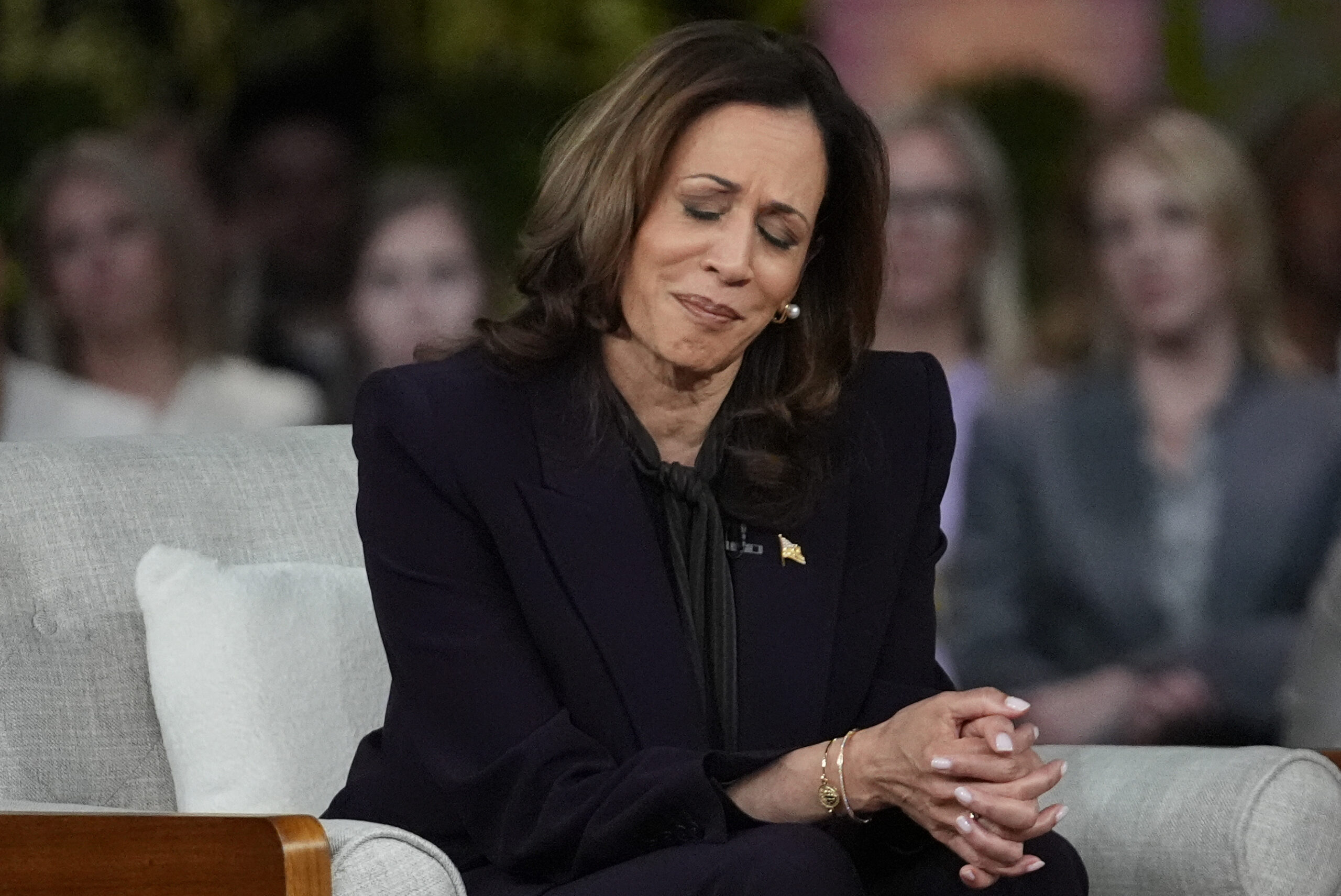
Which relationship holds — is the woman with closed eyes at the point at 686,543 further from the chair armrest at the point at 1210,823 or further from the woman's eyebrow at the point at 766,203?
the chair armrest at the point at 1210,823

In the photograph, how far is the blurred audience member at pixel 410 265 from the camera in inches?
150

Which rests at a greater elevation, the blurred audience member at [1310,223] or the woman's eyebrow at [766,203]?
the woman's eyebrow at [766,203]

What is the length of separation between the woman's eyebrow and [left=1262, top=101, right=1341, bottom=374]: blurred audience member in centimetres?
183

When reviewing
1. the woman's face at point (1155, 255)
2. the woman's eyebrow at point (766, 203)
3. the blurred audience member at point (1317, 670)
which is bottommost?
the blurred audience member at point (1317, 670)

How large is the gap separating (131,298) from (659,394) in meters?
2.11

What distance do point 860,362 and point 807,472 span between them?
19 cm

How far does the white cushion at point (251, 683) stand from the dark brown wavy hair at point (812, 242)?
1.35 feet

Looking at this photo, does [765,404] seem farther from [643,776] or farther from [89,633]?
[89,633]

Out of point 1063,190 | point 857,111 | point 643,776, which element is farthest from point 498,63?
point 643,776

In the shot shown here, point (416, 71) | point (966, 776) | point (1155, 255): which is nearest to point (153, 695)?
point (966, 776)

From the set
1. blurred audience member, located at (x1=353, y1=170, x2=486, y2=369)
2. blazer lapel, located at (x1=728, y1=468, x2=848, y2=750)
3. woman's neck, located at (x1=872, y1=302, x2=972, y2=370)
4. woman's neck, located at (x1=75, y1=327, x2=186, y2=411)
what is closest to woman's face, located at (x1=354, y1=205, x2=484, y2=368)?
blurred audience member, located at (x1=353, y1=170, x2=486, y2=369)

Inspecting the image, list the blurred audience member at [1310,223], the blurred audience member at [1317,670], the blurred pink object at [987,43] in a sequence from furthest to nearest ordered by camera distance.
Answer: the blurred pink object at [987,43]
the blurred audience member at [1310,223]
the blurred audience member at [1317,670]


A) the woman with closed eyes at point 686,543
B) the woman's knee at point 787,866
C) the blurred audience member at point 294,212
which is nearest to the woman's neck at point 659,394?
the woman with closed eyes at point 686,543

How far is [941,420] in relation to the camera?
2150 mm
